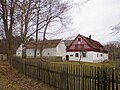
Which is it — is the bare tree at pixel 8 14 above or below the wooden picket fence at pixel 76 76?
above

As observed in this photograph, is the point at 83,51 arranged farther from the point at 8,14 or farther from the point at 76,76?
the point at 76,76

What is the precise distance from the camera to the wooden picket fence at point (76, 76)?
279 inches

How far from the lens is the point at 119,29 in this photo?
760 cm

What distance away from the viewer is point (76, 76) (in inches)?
357

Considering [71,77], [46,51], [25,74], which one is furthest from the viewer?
[46,51]

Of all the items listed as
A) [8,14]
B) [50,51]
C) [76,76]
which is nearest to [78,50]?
[50,51]

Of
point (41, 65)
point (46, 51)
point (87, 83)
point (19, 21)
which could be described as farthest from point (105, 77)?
point (46, 51)

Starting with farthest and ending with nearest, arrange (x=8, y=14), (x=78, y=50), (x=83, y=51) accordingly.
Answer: (x=78, y=50)
(x=83, y=51)
(x=8, y=14)

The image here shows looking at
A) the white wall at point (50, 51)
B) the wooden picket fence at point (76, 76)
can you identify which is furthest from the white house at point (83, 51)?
the wooden picket fence at point (76, 76)

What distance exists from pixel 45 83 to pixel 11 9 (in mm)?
12805

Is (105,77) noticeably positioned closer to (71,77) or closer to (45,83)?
(71,77)

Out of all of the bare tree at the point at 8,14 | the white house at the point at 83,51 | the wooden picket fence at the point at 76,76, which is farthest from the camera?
the white house at the point at 83,51

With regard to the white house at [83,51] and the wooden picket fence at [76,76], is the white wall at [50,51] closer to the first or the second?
the white house at [83,51]

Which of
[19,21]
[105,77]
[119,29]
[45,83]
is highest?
[19,21]
